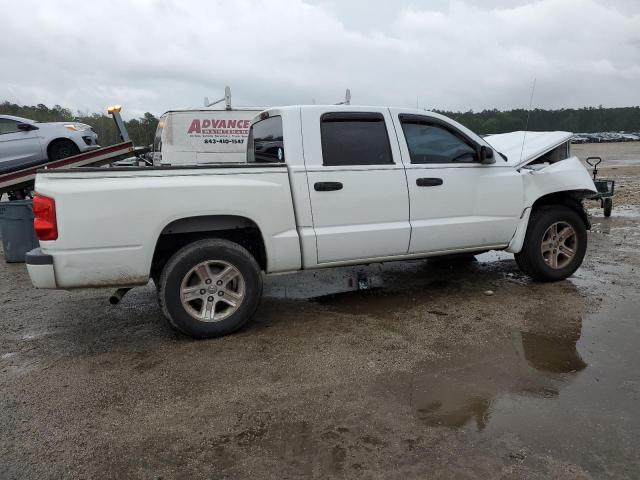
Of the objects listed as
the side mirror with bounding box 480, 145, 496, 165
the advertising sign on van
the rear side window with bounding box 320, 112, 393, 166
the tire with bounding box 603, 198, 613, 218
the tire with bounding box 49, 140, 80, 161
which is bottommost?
the tire with bounding box 603, 198, 613, 218

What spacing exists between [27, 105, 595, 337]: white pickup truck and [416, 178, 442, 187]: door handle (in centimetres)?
1

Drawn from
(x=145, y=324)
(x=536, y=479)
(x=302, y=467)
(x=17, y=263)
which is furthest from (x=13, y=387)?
(x=17, y=263)

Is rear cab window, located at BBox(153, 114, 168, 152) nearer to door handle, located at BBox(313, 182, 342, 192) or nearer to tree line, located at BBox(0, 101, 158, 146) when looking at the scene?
door handle, located at BBox(313, 182, 342, 192)

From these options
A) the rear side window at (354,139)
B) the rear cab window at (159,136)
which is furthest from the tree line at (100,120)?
the rear side window at (354,139)

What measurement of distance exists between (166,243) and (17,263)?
4.65 meters

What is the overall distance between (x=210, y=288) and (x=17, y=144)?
28.4ft

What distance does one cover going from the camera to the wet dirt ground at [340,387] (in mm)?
2609

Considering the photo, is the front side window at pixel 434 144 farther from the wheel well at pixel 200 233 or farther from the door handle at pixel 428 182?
the wheel well at pixel 200 233

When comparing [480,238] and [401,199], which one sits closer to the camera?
[401,199]

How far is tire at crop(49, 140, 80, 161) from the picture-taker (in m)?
10.8

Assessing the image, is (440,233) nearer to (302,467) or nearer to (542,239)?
(542,239)

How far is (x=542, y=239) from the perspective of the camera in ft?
17.7

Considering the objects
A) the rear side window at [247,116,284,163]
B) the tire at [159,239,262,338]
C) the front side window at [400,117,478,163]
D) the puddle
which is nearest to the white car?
the rear side window at [247,116,284,163]

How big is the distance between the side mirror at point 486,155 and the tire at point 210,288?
248cm
